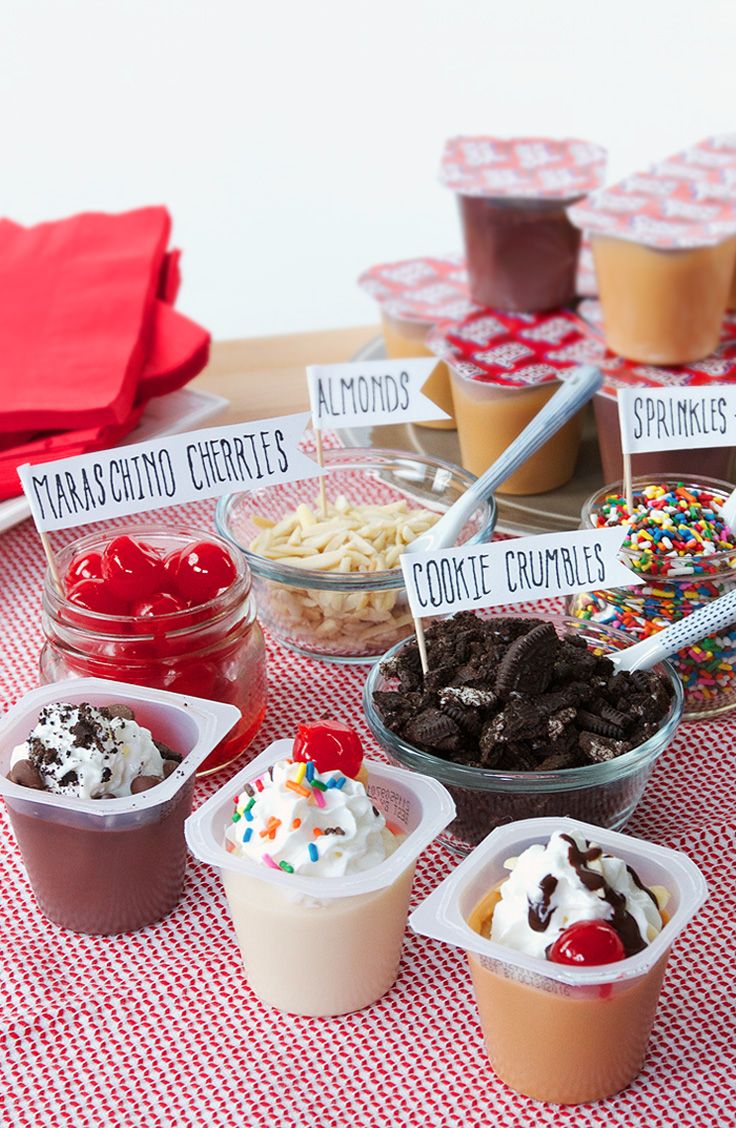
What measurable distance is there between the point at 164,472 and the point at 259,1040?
2.23 ft

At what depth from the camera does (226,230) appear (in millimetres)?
5211

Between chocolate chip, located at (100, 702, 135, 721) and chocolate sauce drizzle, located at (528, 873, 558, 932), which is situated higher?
chocolate chip, located at (100, 702, 135, 721)

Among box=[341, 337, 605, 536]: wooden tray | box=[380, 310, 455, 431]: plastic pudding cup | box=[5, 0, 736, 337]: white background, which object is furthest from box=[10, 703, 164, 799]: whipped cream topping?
box=[5, 0, 736, 337]: white background

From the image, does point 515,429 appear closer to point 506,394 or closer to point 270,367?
point 506,394

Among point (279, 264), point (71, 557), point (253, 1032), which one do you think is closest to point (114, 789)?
point (253, 1032)

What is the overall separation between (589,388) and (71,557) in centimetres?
80

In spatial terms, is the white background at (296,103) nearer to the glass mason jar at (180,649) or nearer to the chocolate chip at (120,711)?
the glass mason jar at (180,649)

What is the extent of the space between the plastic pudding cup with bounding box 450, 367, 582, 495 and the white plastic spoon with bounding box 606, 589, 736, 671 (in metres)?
0.59

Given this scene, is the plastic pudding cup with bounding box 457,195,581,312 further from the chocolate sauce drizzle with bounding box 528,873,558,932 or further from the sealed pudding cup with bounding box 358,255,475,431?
the chocolate sauce drizzle with bounding box 528,873,558,932

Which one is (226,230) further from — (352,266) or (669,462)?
(669,462)

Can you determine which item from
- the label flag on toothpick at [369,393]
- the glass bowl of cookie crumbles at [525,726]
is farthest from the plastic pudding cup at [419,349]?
the glass bowl of cookie crumbles at [525,726]

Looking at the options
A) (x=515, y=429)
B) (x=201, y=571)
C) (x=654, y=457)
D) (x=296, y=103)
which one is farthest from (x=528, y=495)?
(x=296, y=103)

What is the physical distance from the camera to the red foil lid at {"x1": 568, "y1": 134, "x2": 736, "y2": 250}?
2297 millimetres

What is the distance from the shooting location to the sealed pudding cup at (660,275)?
2281mm
